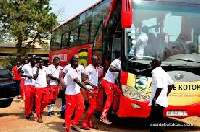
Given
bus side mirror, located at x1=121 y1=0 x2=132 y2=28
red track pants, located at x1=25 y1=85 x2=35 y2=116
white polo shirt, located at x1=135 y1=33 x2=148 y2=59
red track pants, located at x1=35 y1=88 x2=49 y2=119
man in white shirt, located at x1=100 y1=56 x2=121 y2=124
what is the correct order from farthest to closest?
red track pants, located at x1=25 y1=85 x2=35 y2=116
red track pants, located at x1=35 y1=88 x2=49 y2=119
man in white shirt, located at x1=100 y1=56 x2=121 y2=124
white polo shirt, located at x1=135 y1=33 x2=148 y2=59
bus side mirror, located at x1=121 y1=0 x2=132 y2=28

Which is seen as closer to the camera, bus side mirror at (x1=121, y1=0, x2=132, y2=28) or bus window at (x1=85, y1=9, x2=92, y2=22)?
bus side mirror at (x1=121, y1=0, x2=132, y2=28)

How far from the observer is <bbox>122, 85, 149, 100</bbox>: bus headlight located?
25.6 feet

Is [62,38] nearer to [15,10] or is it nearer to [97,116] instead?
[97,116]

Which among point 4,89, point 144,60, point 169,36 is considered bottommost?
point 4,89

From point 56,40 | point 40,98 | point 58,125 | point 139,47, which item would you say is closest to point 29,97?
point 40,98

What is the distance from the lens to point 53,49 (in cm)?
1800

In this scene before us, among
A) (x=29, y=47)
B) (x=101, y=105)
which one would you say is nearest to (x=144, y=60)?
(x=101, y=105)

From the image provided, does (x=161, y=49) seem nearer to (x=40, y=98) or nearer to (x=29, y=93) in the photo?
(x=40, y=98)

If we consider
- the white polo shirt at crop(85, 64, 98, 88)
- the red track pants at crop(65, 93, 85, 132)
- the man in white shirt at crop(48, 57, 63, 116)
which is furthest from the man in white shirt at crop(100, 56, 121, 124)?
the man in white shirt at crop(48, 57, 63, 116)

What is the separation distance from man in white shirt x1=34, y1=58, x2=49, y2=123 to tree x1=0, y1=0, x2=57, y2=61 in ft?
59.5

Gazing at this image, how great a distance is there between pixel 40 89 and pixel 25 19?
19.6m

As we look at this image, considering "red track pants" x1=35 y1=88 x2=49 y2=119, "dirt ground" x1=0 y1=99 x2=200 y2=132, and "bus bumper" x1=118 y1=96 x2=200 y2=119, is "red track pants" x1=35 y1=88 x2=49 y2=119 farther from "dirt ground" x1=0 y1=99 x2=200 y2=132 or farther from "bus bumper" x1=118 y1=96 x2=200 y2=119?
"bus bumper" x1=118 y1=96 x2=200 y2=119

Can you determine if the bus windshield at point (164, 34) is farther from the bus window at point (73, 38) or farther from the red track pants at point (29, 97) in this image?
the bus window at point (73, 38)

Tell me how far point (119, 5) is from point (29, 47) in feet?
76.1
